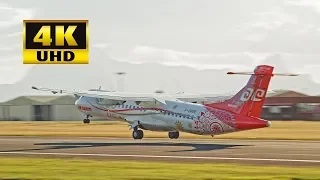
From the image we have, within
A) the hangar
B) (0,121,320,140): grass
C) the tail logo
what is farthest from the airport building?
the tail logo

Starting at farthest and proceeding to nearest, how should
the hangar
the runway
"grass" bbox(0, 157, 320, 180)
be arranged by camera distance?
1. the hangar
2. the runway
3. "grass" bbox(0, 157, 320, 180)

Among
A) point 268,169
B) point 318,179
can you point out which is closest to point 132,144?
point 268,169

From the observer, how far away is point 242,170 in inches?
1231

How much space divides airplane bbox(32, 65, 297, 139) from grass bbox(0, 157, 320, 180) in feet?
49.1

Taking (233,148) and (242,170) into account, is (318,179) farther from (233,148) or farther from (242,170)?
(233,148)

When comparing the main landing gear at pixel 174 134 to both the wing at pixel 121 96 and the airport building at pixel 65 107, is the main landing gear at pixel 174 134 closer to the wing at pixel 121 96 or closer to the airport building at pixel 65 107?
the wing at pixel 121 96

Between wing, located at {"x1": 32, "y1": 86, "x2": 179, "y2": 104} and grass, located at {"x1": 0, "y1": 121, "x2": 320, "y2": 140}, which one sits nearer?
wing, located at {"x1": 32, "y1": 86, "x2": 179, "y2": 104}

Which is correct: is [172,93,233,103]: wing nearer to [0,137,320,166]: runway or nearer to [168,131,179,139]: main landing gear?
[168,131,179,139]: main landing gear

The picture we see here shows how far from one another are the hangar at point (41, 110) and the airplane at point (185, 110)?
79562 mm

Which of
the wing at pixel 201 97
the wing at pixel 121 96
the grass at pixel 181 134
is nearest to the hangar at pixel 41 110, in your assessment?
the grass at pixel 181 134

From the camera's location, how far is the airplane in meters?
49.1

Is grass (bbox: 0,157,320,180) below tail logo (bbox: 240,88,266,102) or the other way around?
below

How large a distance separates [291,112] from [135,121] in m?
70.8

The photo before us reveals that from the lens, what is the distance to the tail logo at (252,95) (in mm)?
48906
